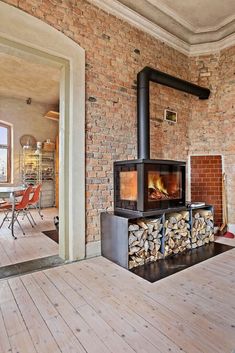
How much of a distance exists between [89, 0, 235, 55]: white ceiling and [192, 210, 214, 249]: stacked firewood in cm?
316

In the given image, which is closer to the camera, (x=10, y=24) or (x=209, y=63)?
(x=10, y=24)

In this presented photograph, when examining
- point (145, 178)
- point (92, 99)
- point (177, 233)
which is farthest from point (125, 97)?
point (177, 233)

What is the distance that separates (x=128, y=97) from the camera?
3457mm

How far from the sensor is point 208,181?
4.32 metres

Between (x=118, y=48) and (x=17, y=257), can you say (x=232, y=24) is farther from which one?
(x=17, y=257)

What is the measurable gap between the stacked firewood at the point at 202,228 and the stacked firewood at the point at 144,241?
0.78m

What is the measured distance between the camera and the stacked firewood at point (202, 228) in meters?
3.40

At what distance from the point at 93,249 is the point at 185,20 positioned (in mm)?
4069

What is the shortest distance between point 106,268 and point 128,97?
8.19 ft

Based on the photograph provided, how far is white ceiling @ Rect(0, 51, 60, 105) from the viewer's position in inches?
186

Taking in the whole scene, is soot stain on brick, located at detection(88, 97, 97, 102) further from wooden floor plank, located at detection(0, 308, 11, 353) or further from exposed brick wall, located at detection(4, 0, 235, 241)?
wooden floor plank, located at detection(0, 308, 11, 353)

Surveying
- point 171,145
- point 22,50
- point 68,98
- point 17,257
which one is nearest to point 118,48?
point 68,98

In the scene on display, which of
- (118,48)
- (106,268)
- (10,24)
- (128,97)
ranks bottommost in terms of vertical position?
(106,268)

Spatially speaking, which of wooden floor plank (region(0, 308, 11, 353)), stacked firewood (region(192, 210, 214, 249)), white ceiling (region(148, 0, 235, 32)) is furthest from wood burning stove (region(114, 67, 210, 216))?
wooden floor plank (region(0, 308, 11, 353))
